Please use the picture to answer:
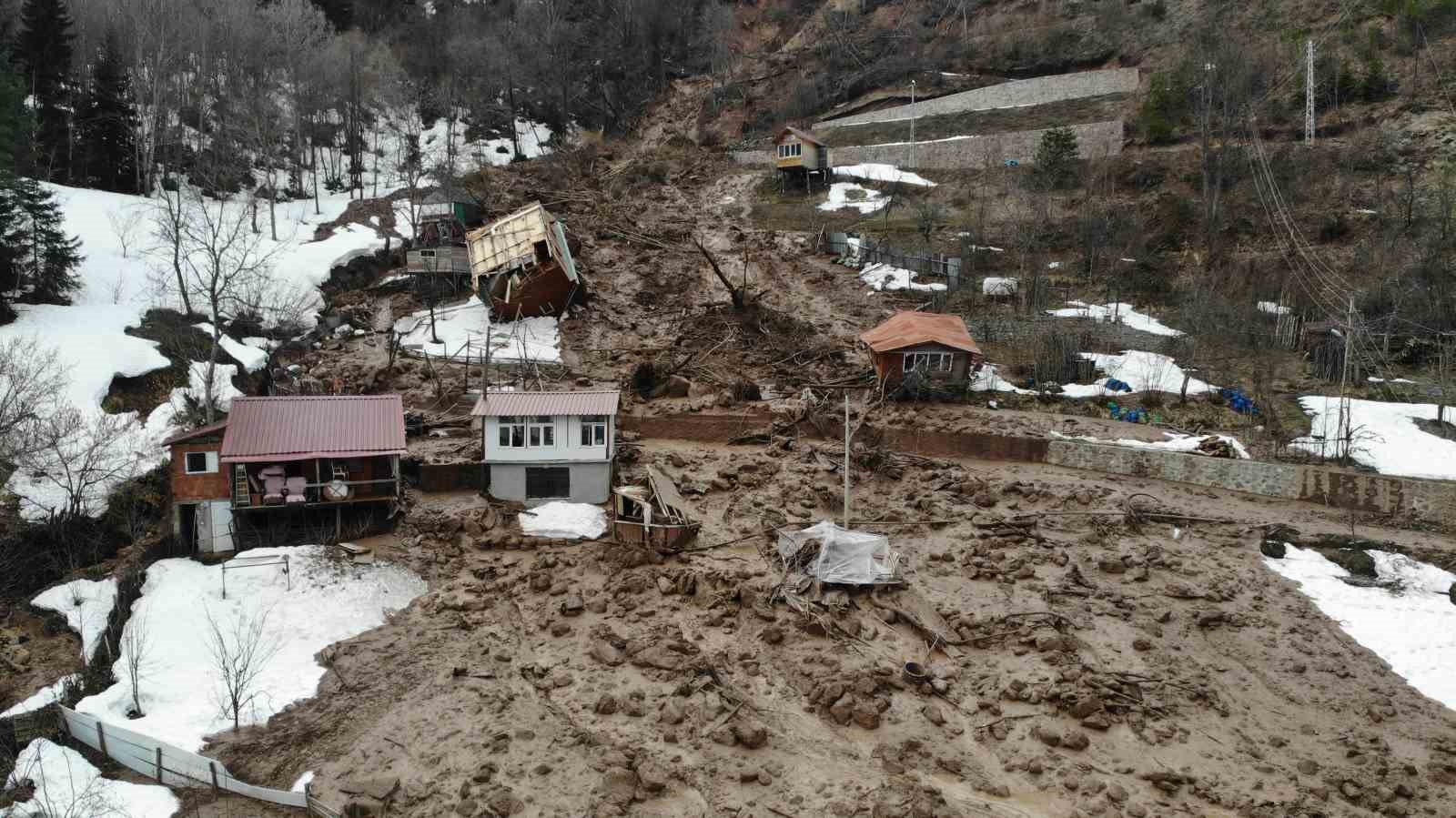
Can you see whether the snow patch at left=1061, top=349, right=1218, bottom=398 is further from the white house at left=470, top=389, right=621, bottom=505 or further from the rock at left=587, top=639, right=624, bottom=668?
the rock at left=587, top=639, right=624, bottom=668

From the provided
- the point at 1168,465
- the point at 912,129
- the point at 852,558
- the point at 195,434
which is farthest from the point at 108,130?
the point at 1168,465

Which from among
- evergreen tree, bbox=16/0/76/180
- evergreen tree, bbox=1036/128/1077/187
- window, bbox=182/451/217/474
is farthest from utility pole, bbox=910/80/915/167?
evergreen tree, bbox=16/0/76/180

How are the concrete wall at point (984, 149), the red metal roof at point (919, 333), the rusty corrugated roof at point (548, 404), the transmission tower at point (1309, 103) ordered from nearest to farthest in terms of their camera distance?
the rusty corrugated roof at point (548, 404)
the red metal roof at point (919, 333)
the transmission tower at point (1309, 103)
the concrete wall at point (984, 149)

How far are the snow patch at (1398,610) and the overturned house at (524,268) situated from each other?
28250mm

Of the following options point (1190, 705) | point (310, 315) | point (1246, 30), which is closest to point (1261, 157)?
point (1246, 30)

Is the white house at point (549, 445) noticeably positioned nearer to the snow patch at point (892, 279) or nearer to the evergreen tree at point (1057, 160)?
the snow patch at point (892, 279)

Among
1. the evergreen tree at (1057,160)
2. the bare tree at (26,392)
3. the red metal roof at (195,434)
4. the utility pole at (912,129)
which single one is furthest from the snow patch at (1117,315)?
the bare tree at (26,392)

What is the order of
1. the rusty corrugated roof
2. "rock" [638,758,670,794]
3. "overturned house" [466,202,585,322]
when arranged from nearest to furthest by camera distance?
"rock" [638,758,670,794] < the rusty corrugated roof < "overturned house" [466,202,585,322]

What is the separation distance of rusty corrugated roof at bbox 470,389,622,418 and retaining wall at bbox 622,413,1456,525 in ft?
17.0

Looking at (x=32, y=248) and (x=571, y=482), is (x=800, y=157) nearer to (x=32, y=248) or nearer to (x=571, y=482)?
(x=571, y=482)

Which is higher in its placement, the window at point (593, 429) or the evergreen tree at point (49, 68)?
the evergreen tree at point (49, 68)

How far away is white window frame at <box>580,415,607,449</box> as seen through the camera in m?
24.4

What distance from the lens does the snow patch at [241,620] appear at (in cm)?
1530

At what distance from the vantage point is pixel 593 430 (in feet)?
80.0
